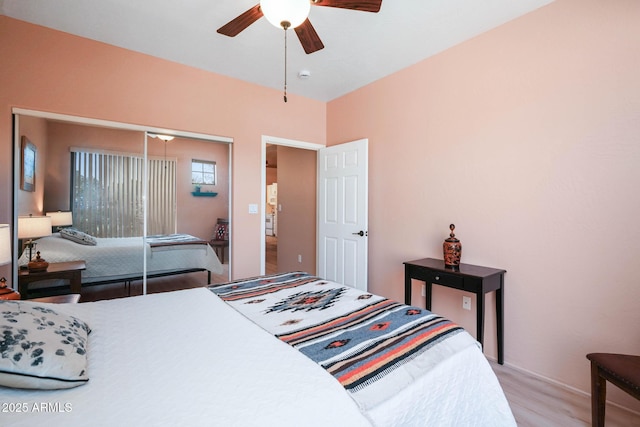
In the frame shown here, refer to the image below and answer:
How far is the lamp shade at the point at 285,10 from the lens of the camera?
155cm

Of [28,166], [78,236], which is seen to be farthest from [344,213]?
[28,166]

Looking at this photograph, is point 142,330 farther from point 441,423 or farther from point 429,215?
point 429,215

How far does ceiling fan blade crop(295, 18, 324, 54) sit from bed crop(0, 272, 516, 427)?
1694 millimetres

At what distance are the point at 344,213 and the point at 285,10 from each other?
2.44 metres

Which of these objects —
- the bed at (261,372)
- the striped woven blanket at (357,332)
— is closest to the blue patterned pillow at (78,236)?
the bed at (261,372)

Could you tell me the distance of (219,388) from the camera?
0.89 metres

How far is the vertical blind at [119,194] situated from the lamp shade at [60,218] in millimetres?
45

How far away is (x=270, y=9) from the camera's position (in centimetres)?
158

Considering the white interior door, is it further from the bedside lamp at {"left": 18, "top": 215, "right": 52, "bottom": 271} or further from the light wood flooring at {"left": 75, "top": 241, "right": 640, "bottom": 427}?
the bedside lamp at {"left": 18, "top": 215, "right": 52, "bottom": 271}

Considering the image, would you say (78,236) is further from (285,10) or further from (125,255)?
(285,10)

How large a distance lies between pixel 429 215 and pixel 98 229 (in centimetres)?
316

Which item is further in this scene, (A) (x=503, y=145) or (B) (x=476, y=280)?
(A) (x=503, y=145)

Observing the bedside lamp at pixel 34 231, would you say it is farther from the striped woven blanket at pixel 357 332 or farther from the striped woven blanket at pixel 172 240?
the striped woven blanket at pixel 357 332

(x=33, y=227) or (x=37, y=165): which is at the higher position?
(x=37, y=165)
